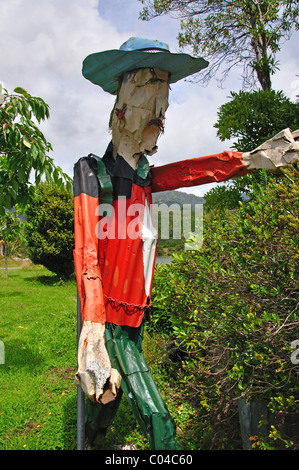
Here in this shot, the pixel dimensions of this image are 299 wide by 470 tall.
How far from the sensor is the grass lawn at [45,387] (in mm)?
2986

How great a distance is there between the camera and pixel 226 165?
Answer: 2.22 metres

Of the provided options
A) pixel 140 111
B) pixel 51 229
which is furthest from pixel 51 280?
pixel 140 111

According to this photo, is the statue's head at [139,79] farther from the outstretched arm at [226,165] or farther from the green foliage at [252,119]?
the green foliage at [252,119]

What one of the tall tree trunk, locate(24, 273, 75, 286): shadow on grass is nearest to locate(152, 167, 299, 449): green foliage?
the tall tree trunk

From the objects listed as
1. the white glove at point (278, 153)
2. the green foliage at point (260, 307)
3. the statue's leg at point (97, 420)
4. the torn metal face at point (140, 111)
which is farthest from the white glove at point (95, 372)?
the white glove at point (278, 153)

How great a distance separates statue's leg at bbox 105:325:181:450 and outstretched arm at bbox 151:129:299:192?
36.2 inches

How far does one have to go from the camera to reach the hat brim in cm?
Result: 195

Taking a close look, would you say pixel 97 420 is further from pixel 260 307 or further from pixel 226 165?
pixel 226 165

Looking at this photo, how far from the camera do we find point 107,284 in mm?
2033

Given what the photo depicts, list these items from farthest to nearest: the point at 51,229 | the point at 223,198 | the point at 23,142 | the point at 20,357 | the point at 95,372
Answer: the point at 51,229 < the point at 223,198 < the point at 20,357 < the point at 23,142 < the point at 95,372

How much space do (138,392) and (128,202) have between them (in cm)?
98
